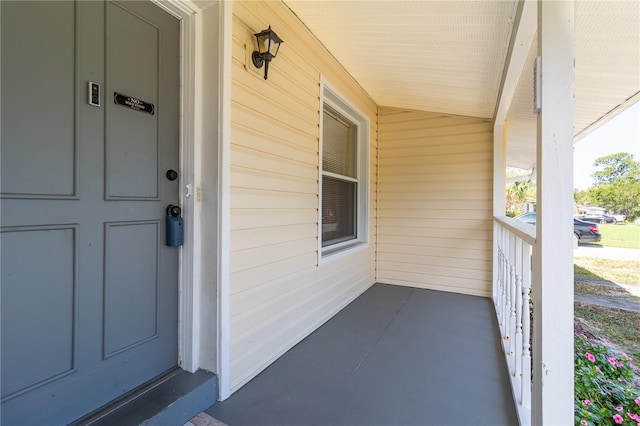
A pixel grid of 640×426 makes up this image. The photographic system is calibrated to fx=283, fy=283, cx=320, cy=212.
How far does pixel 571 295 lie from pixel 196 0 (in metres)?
2.24

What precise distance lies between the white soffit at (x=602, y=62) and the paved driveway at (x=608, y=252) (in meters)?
4.36

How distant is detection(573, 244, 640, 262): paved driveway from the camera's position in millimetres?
5867

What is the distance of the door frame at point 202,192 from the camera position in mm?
1572

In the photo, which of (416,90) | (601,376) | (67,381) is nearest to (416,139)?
(416,90)

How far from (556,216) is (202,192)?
5.42 feet

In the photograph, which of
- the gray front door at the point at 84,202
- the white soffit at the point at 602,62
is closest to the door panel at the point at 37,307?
the gray front door at the point at 84,202

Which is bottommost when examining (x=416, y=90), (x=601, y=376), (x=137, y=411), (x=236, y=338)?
(x=601, y=376)

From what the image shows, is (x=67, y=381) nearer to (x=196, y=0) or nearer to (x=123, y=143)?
(x=123, y=143)

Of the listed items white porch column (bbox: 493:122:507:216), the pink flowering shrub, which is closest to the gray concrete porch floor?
the pink flowering shrub

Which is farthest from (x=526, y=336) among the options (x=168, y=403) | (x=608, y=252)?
(x=608, y=252)

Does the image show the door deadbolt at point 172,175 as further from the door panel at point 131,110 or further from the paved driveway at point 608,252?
the paved driveway at point 608,252

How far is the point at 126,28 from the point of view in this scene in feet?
4.38

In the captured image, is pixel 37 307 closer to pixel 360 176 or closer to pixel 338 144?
pixel 338 144

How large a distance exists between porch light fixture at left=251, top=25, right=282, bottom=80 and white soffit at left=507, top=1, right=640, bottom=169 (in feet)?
5.21
